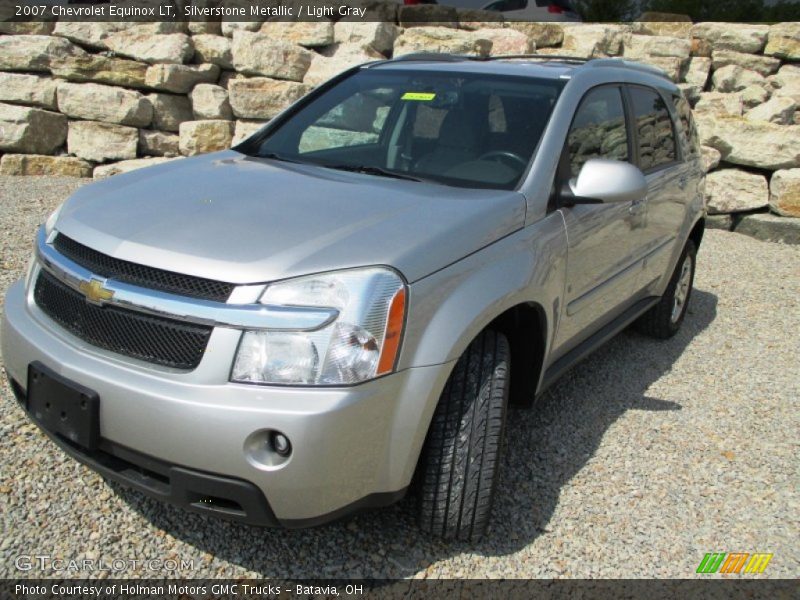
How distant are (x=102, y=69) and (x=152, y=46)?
75cm

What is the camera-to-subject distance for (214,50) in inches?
400

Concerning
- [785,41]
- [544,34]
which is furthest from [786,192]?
[544,34]

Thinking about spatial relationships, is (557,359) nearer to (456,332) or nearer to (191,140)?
(456,332)

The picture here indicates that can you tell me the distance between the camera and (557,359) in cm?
338

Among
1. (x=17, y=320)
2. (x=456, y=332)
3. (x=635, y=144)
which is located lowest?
(x=17, y=320)

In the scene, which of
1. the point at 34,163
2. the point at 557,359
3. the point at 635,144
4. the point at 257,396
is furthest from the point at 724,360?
the point at 34,163

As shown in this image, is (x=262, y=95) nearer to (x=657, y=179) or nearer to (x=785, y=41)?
(x=657, y=179)

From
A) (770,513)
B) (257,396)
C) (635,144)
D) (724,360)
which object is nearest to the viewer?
(257,396)

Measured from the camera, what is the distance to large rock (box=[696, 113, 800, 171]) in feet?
27.6

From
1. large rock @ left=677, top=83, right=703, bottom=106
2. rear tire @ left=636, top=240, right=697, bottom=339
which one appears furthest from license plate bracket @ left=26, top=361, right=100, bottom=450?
large rock @ left=677, top=83, right=703, bottom=106

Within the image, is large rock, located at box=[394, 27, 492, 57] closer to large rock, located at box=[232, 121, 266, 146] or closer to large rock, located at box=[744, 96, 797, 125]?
large rock, located at box=[232, 121, 266, 146]

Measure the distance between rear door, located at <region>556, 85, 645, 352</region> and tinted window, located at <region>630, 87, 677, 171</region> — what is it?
0.21 metres

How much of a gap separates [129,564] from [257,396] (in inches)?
35.3

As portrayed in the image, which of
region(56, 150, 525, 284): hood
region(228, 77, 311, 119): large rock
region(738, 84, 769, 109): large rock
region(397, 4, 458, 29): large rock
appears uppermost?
region(397, 4, 458, 29): large rock
